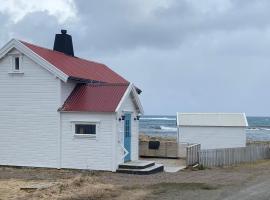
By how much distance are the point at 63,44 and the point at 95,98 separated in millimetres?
6999

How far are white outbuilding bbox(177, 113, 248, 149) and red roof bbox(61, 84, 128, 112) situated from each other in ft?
35.1

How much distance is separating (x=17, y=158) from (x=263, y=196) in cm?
1267

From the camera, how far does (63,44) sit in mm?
30141

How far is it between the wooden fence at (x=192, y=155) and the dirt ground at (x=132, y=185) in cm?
198

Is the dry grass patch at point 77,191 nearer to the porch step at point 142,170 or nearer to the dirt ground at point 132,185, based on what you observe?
the dirt ground at point 132,185

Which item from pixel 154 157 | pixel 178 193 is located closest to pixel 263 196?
pixel 178 193

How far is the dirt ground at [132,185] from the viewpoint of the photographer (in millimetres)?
Result: 15883

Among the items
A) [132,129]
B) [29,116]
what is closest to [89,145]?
[132,129]

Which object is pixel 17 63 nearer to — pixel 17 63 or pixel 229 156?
pixel 17 63

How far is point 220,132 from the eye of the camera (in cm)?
3422

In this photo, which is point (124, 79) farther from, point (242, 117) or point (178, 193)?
point (178, 193)

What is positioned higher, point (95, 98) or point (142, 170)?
point (95, 98)

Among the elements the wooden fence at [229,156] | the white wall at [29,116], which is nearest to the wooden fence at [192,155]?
the wooden fence at [229,156]

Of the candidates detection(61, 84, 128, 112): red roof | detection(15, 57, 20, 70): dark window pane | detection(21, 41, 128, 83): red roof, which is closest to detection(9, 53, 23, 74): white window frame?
detection(15, 57, 20, 70): dark window pane
